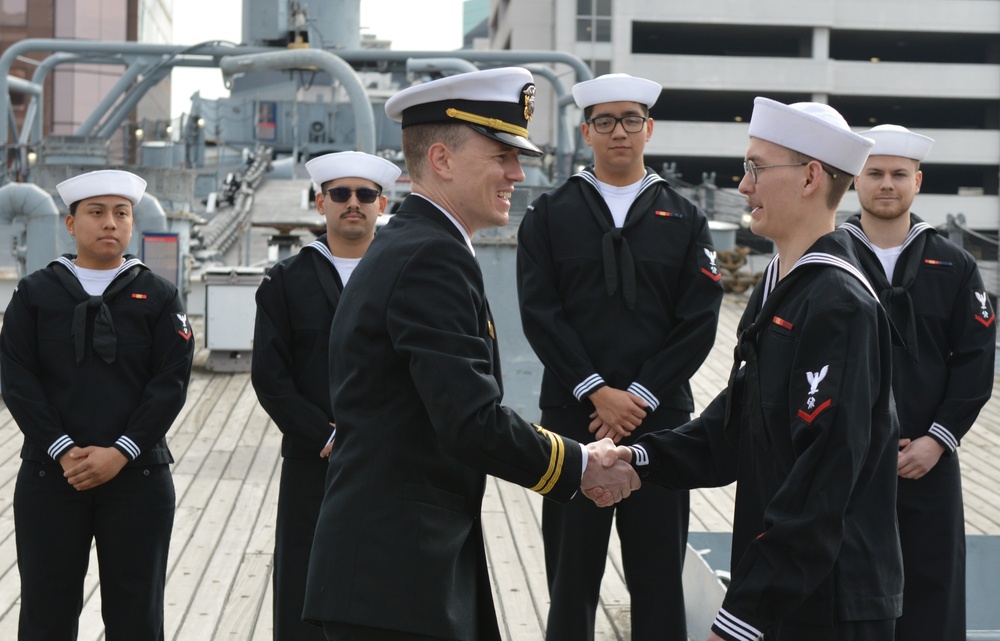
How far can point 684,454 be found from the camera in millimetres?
3391

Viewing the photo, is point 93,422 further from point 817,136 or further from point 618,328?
point 817,136

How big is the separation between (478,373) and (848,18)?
2304 inches

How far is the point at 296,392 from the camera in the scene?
4449 millimetres

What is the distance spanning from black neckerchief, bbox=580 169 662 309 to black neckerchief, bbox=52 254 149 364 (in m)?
1.78

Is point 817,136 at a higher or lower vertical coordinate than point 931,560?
higher

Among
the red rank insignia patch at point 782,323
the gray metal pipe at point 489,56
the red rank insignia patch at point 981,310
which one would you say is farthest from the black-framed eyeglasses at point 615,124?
the gray metal pipe at point 489,56

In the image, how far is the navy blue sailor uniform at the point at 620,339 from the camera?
448 centimetres

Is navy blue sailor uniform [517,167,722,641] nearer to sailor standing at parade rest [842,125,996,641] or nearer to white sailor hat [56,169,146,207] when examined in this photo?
sailor standing at parade rest [842,125,996,641]

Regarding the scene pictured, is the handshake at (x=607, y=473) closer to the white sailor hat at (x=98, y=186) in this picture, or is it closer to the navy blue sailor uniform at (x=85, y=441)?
the navy blue sailor uniform at (x=85, y=441)

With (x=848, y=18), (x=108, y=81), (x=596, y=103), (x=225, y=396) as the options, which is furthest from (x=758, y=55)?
(x=596, y=103)

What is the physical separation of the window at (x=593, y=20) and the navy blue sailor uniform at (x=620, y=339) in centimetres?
5320

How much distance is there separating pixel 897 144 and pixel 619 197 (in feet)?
3.46

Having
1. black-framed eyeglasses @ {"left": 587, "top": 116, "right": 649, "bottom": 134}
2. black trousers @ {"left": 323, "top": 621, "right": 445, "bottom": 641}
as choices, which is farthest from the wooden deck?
black trousers @ {"left": 323, "top": 621, "right": 445, "bottom": 641}

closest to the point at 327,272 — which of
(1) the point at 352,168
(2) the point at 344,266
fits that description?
(2) the point at 344,266
